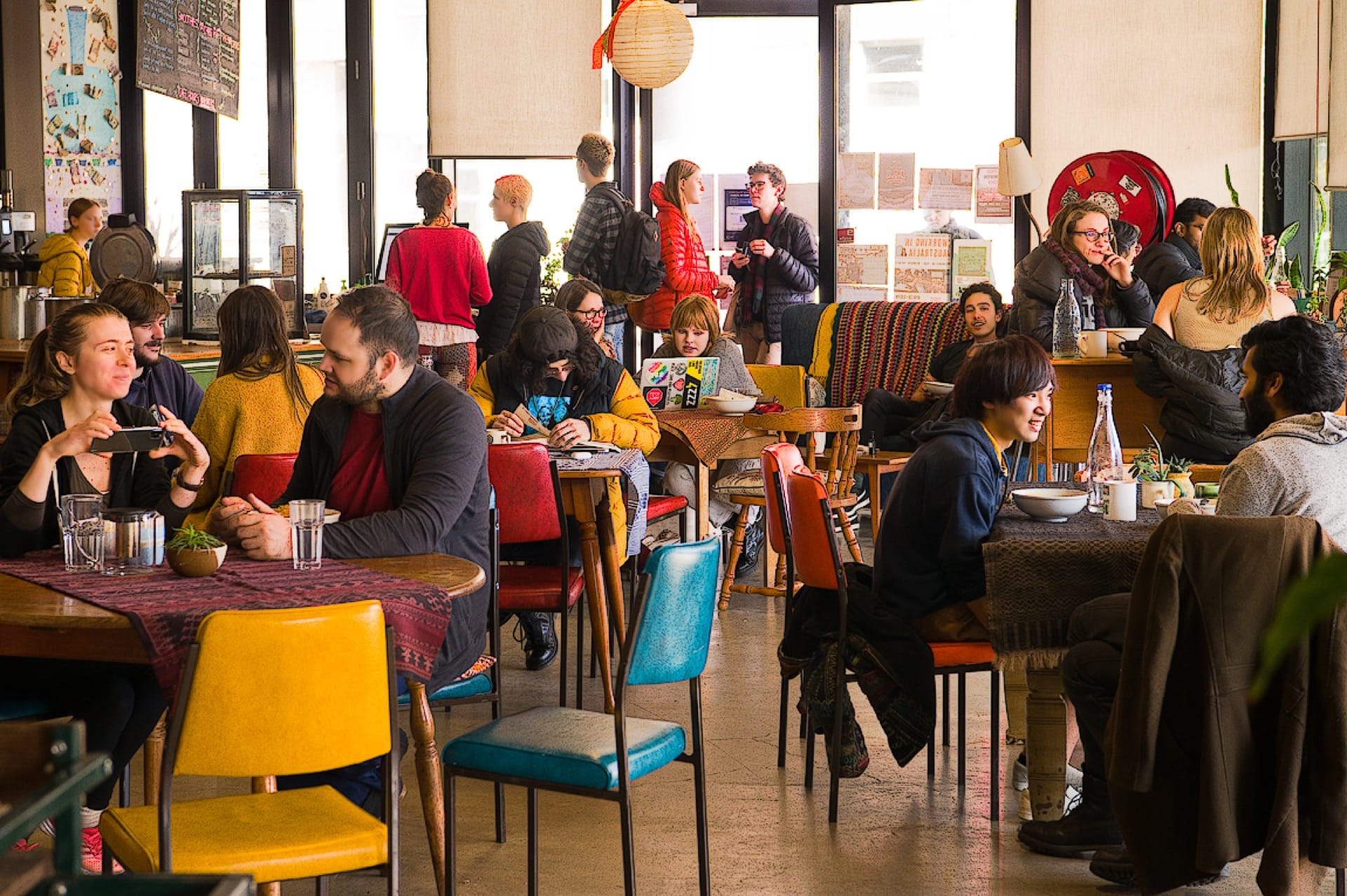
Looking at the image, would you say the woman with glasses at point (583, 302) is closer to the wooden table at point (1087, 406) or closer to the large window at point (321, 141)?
the wooden table at point (1087, 406)

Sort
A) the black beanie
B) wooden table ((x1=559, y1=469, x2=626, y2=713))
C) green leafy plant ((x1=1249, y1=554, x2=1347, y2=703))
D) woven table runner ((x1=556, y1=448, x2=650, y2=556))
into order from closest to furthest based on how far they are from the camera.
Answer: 1. green leafy plant ((x1=1249, y1=554, x2=1347, y2=703))
2. wooden table ((x1=559, y1=469, x2=626, y2=713))
3. woven table runner ((x1=556, y1=448, x2=650, y2=556))
4. the black beanie

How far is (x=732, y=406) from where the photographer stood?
20.6ft

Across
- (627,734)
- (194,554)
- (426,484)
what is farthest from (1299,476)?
(194,554)

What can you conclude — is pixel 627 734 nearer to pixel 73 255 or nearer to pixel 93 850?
pixel 93 850

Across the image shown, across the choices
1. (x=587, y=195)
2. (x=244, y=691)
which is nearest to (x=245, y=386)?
(x=244, y=691)

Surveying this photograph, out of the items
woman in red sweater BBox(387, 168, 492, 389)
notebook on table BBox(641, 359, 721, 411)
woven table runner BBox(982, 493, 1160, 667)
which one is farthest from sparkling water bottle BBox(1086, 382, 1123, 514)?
woman in red sweater BBox(387, 168, 492, 389)

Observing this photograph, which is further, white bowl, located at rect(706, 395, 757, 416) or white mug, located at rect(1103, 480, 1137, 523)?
white bowl, located at rect(706, 395, 757, 416)

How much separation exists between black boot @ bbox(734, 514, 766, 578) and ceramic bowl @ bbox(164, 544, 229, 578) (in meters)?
4.26

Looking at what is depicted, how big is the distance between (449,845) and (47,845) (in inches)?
31.9

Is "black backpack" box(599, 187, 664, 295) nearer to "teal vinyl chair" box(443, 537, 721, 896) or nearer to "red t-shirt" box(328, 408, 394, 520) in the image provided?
"red t-shirt" box(328, 408, 394, 520)

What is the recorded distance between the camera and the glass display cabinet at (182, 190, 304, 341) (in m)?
8.18

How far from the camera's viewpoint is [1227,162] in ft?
27.8

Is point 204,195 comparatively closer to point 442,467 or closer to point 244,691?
point 442,467

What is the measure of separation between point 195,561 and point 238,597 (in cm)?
22
